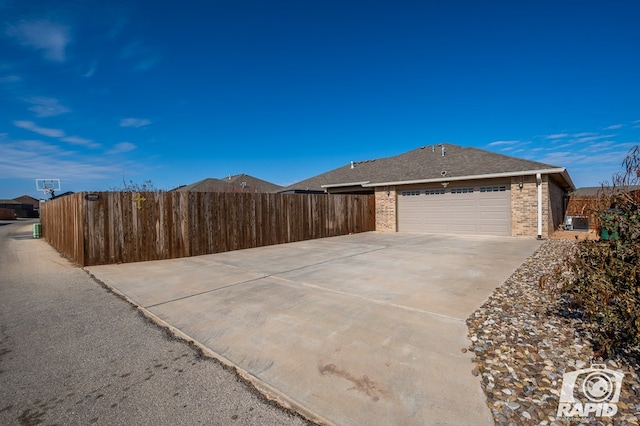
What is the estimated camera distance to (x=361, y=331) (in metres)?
3.22

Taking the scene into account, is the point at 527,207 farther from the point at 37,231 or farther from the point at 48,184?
the point at 48,184

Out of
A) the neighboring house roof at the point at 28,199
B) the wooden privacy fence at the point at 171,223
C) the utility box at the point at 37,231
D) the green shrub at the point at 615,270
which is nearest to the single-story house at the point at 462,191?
the wooden privacy fence at the point at 171,223

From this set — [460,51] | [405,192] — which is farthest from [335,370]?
[405,192]

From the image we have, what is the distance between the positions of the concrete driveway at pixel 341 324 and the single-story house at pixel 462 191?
619 centimetres

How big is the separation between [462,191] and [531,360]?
40.5ft

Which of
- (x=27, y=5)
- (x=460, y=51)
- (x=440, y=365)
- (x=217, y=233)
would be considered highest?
(x=460, y=51)

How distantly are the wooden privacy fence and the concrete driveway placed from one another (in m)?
0.78

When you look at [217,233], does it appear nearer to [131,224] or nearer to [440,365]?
[131,224]

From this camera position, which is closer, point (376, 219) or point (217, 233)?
point (217, 233)

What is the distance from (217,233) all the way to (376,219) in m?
9.65

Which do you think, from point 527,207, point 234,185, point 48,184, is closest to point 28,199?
point 48,184

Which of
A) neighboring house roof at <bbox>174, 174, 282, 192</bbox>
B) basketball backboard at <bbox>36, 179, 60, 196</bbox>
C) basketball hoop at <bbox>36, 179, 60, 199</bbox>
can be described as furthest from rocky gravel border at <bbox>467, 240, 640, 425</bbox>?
basketball backboard at <bbox>36, 179, 60, 196</bbox>

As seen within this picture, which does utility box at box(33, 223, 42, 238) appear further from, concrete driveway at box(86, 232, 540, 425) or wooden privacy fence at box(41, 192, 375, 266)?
concrete driveway at box(86, 232, 540, 425)

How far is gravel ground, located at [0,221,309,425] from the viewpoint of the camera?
1941 millimetres
